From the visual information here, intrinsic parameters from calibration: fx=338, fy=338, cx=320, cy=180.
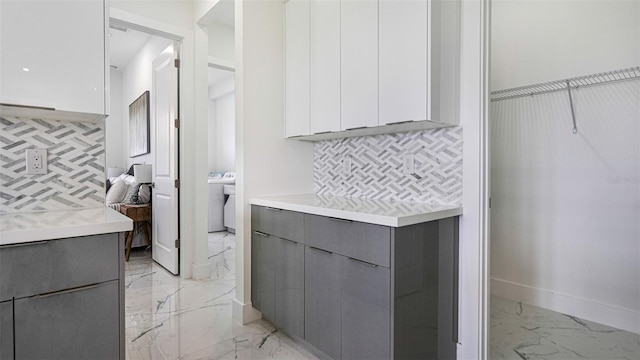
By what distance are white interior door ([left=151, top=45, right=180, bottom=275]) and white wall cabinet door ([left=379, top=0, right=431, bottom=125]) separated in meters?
2.36

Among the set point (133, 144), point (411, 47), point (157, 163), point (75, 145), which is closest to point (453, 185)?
point (411, 47)

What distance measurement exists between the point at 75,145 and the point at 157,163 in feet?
7.11

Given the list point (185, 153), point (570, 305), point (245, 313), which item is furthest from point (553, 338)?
point (185, 153)

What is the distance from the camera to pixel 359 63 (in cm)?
197

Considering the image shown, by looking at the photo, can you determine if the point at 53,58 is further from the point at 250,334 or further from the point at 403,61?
the point at 250,334

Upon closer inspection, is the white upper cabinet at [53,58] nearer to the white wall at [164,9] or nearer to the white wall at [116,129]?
the white wall at [164,9]

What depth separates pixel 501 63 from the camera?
2840mm

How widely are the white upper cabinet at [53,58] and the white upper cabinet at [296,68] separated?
1.21 meters

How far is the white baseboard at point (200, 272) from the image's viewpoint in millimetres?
3324

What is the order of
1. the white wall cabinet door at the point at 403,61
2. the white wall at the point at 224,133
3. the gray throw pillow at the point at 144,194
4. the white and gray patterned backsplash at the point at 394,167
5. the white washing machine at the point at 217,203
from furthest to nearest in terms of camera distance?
the white wall at the point at 224,133, the white washing machine at the point at 217,203, the gray throw pillow at the point at 144,194, the white and gray patterned backsplash at the point at 394,167, the white wall cabinet door at the point at 403,61

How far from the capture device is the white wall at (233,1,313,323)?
2.38 meters

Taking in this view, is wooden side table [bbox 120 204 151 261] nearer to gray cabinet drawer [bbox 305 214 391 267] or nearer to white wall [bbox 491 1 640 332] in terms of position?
gray cabinet drawer [bbox 305 214 391 267]

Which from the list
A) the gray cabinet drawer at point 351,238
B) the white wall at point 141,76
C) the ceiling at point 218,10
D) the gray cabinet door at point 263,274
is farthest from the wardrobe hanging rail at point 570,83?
the white wall at point 141,76

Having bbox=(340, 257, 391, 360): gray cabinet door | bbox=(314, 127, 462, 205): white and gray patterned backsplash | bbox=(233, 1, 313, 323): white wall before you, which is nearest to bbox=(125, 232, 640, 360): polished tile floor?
bbox=(233, 1, 313, 323): white wall
